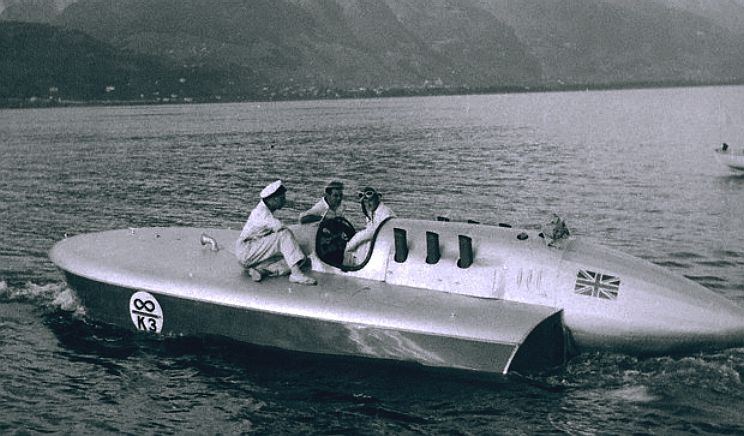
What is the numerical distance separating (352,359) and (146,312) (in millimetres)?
3568

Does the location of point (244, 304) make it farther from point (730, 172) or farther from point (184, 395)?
point (730, 172)

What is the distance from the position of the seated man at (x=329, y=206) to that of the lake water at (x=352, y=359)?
2.31 meters

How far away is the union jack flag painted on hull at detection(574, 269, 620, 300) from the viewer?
361 inches

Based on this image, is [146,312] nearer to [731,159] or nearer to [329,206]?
[329,206]

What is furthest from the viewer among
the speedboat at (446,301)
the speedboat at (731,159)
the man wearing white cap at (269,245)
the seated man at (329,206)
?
the speedboat at (731,159)

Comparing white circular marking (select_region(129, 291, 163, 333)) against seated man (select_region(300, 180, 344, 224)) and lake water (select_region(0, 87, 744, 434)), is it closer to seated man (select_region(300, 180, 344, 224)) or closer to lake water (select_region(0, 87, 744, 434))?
lake water (select_region(0, 87, 744, 434))

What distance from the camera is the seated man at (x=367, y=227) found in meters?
10.8

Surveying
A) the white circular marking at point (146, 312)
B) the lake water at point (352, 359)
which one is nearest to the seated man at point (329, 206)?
the lake water at point (352, 359)

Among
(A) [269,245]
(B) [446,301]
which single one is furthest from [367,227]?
(B) [446,301]

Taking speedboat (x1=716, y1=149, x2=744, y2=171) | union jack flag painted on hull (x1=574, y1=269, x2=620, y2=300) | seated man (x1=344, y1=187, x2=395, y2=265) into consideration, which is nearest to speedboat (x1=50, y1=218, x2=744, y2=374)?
union jack flag painted on hull (x1=574, y1=269, x2=620, y2=300)

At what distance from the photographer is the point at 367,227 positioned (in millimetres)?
10914

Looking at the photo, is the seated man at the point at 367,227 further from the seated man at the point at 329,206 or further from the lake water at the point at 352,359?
the lake water at the point at 352,359

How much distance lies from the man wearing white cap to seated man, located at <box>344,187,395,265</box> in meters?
0.75

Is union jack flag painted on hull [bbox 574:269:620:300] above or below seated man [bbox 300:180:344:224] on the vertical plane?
below
